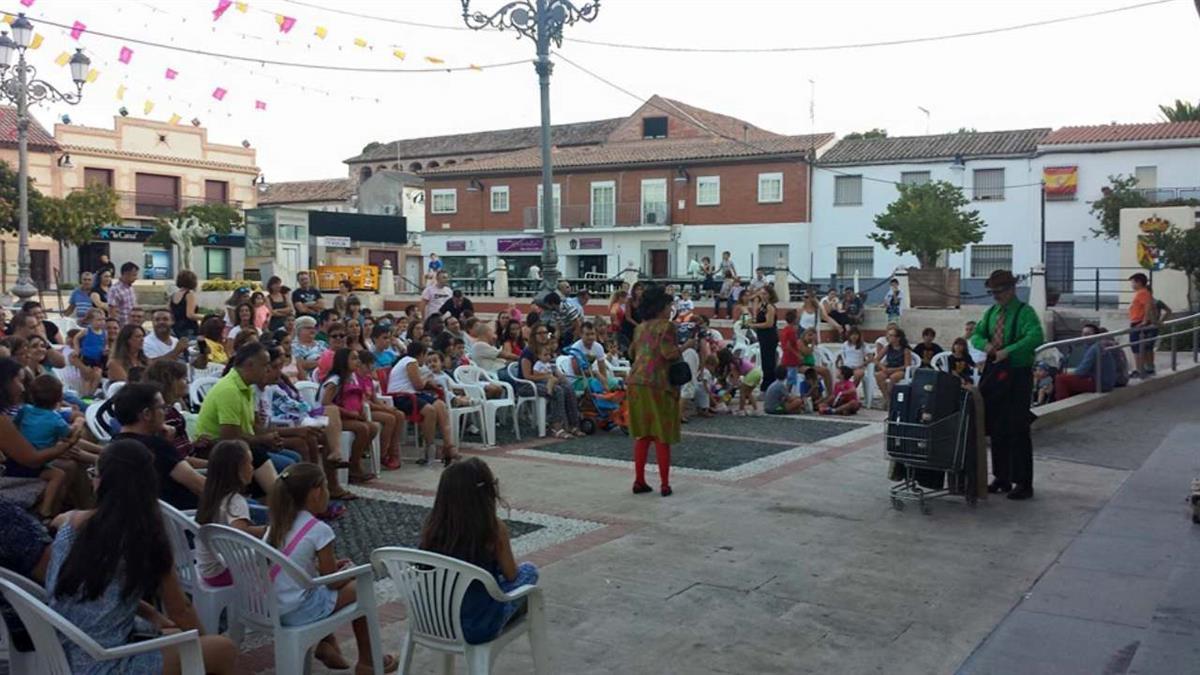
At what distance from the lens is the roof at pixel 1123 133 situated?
117ft

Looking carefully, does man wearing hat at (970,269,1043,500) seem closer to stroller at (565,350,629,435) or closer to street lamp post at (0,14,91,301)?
stroller at (565,350,629,435)

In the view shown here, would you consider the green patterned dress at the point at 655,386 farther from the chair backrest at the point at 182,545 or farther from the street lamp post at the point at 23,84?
the street lamp post at the point at 23,84

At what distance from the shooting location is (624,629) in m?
4.98

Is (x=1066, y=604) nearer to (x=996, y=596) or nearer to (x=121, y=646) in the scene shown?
(x=996, y=596)

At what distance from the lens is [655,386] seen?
26.3ft

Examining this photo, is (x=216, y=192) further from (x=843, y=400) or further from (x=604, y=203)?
(x=843, y=400)

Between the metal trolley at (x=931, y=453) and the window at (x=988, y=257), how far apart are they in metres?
33.3

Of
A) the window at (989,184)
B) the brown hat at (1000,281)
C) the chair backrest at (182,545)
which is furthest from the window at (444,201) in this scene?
the chair backrest at (182,545)

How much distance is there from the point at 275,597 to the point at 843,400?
34.6 ft

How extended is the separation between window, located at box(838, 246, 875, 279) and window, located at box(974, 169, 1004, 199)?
4.31m

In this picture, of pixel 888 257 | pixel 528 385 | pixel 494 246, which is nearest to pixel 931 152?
pixel 888 257

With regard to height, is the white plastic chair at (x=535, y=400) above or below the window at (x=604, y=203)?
below

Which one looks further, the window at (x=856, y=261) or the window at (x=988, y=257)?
the window at (x=856, y=261)

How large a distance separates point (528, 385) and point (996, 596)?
6.45m
